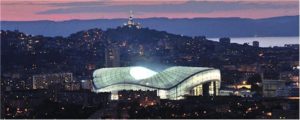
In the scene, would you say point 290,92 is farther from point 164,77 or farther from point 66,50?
point 66,50

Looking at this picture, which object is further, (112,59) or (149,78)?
(112,59)

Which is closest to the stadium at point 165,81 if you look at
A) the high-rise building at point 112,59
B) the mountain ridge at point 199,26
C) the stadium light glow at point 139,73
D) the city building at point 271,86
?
the stadium light glow at point 139,73

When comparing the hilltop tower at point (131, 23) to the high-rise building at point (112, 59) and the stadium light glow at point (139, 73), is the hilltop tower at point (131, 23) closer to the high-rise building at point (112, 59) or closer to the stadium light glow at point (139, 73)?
the high-rise building at point (112, 59)

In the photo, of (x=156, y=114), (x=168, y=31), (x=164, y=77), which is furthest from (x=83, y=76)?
(x=168, y=31)

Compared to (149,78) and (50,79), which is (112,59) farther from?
(149,78)

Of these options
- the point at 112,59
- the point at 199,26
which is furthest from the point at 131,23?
the point at 112,59

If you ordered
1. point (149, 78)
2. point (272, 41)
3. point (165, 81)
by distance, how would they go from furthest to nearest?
point (272, 41) → point (149, 78) → point (165, 81)
